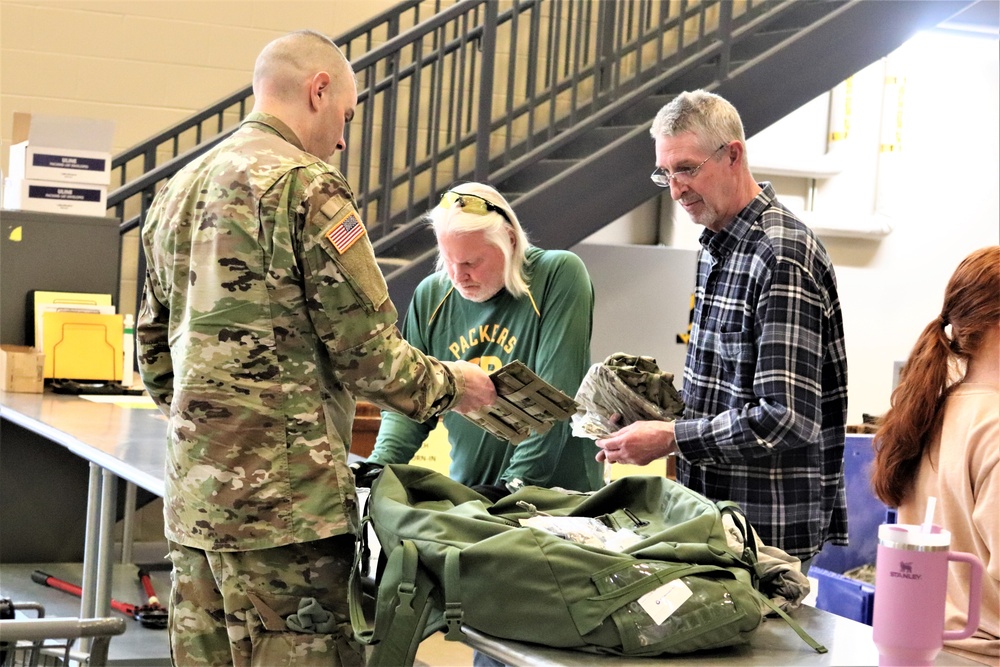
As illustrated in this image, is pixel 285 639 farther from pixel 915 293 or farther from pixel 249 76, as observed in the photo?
pixel 915 293

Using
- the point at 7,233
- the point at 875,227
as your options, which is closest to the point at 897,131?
the point at 875,227

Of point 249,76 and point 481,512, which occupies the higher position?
point 249,76

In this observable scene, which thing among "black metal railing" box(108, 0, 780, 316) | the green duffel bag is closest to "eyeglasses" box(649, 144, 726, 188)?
the green duffel bag

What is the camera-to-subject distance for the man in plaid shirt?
212 cm

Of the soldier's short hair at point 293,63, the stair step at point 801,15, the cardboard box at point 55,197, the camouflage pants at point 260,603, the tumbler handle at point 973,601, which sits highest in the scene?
the stair step at point 801,15

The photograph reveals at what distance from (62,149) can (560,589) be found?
3.47 m

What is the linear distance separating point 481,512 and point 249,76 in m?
4.78

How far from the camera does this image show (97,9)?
18.7 feet

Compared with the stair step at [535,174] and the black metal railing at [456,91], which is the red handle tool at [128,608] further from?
the stair step at [535,174]

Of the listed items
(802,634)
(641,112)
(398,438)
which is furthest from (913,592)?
(641,112)

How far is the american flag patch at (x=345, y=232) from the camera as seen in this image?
5.93ft

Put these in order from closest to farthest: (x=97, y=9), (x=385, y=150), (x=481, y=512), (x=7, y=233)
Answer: (x=481, y=512)
(x=7, y=233)
(x=385, y=150)
(x=97, y=9)

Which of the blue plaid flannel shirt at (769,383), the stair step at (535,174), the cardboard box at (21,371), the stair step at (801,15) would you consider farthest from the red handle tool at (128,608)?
the stair step at (801,15)

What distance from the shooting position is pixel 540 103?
245 inches
